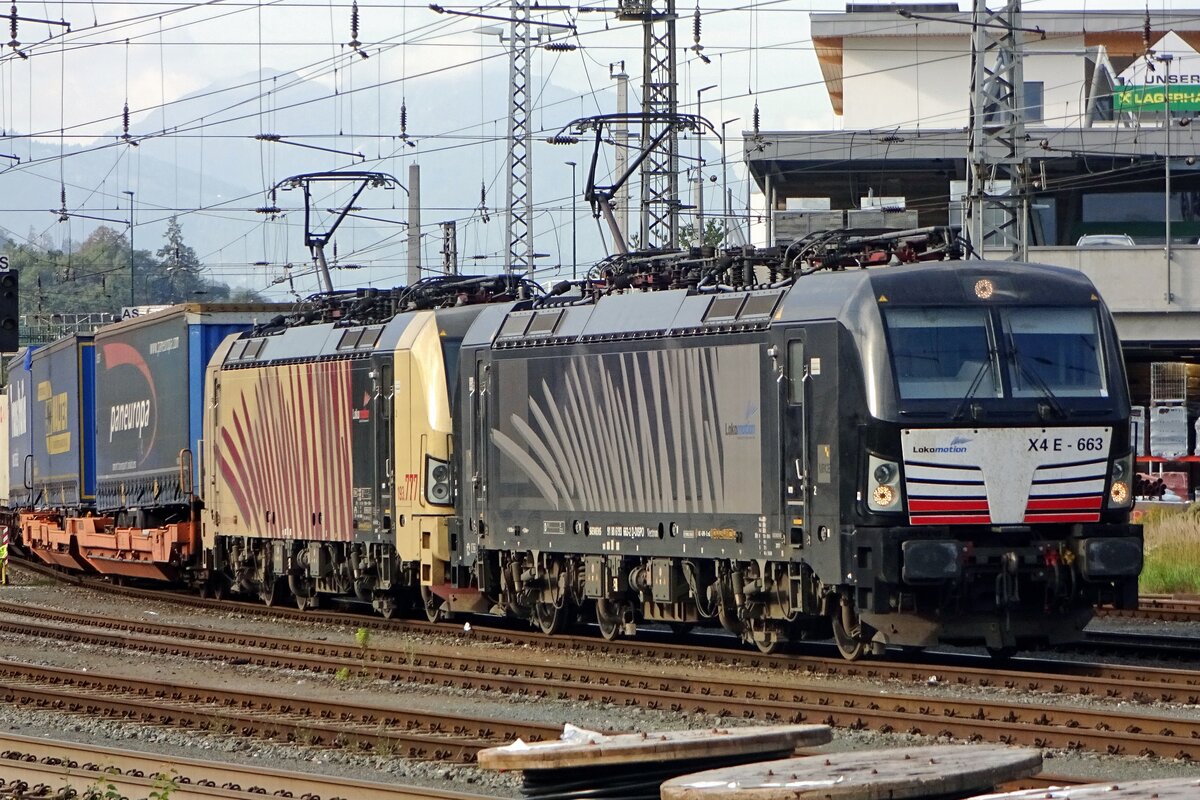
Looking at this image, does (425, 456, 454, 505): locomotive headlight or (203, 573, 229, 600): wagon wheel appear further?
(203, 573, 229, 600): wagon wheel

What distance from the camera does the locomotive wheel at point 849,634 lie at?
15.3 m

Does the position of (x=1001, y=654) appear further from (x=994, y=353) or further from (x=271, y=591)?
(x=271, y=591)

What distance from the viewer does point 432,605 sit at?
68.9 feet

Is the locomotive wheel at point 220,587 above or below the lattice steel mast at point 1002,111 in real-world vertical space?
below

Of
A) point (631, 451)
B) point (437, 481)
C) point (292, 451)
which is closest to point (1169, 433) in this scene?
point (292, 451)

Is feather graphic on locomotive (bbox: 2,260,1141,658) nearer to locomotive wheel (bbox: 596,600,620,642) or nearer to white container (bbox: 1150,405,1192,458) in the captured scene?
locomotive wheel (bbox: 596,600,620,642)

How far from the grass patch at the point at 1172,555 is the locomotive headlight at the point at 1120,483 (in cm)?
762

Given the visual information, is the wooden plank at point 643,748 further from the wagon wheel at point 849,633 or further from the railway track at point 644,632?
the wagon wheel at point 849,633

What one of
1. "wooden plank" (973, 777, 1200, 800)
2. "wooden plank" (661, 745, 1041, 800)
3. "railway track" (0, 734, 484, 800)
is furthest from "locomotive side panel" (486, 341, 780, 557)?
"wooden plank" (973, 777, 1200, 800)

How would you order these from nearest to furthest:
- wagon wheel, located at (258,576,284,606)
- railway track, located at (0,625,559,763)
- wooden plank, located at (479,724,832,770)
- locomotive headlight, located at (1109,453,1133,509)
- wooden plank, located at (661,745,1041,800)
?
wooden plank, located at (661,745,1041,800)
wooden plank, located at (479,724,832,770)
railway track, located at (0,625,559,763)
locomotive headlight, located at (1109,453,1133,509)
wagon wheel, located at (258,576,284,606)

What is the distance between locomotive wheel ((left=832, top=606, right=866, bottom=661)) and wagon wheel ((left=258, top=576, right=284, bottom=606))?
1076 cm

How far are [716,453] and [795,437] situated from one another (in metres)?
1.18

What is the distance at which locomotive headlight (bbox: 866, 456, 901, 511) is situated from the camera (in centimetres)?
1426

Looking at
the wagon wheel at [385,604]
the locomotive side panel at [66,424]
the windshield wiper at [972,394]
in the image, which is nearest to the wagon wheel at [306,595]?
the wagon wheel at [385,604]
